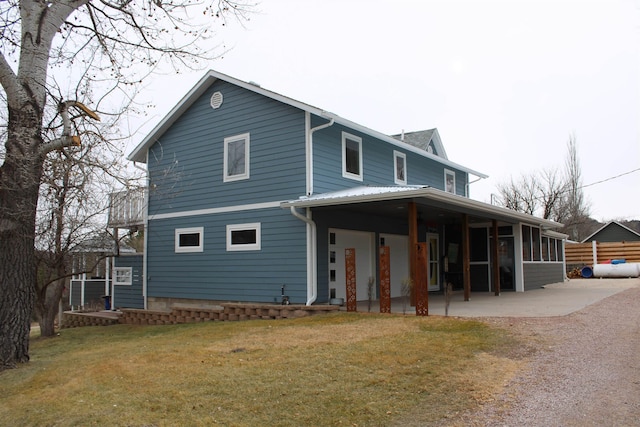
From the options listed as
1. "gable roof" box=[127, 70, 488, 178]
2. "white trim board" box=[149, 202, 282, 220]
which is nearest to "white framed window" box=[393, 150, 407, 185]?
"gable roof" box=[127, 70, 488, 178]

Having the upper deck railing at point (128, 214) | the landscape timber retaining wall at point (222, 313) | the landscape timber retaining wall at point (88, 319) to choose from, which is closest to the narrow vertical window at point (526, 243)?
the landscape timber retaining wall at point (222, 313)

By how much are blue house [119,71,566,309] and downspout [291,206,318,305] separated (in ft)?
0.08

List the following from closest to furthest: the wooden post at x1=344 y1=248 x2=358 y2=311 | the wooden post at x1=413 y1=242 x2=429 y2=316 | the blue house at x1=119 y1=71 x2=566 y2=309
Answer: the wooden post at x1=413 y1=242 x2=429 y2=316
the wooden post at x1=344 y1=248 x2=358 y2=311
the blue house at x1=119 y1=71 x2=566 y2=309

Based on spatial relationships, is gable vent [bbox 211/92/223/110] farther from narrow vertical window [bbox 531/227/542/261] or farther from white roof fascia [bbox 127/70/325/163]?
narrow vertical window [bbox 531/227/542/261]

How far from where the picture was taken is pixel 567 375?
5.96m

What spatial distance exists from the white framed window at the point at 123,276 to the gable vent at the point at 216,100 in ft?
19.4

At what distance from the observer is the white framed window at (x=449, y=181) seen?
1922 cm

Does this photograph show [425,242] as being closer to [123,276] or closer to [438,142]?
[438,142]

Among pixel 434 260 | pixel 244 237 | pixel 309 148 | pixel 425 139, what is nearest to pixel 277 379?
pixel 309 148

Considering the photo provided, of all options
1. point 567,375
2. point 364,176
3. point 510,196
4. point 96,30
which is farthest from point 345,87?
point 510,196

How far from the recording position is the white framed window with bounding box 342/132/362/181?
1376 cm

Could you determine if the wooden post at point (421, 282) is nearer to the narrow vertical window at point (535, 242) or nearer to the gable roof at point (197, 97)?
the gable roof at point (197, 97)

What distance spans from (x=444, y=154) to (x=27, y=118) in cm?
1560

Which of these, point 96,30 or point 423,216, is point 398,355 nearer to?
point 96,30
